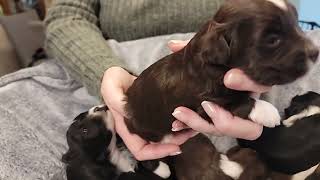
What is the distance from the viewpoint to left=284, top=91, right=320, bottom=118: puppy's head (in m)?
1.53

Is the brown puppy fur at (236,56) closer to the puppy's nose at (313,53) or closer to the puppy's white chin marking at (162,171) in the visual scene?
the puppy's nose at (313,53)

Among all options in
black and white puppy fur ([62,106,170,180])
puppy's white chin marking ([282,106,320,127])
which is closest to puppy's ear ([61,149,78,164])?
black and white puppy fur ([62,106,170,180])

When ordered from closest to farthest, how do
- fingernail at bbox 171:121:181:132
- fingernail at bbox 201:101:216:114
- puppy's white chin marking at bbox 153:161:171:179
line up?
fingernail at bbox 201:101:216:114 < fingernail at bbox 171:121:181:132 < puppy's white chin marking at bbox 153:161:171:179

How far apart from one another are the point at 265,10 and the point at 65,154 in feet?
2.47

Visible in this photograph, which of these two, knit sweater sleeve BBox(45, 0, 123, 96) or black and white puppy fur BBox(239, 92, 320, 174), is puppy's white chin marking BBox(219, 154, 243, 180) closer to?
black and white puppy fur BBox(239, 92, 320, 174)

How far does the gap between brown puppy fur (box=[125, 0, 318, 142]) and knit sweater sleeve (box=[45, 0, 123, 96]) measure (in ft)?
1.79

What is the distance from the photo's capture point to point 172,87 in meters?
1.27

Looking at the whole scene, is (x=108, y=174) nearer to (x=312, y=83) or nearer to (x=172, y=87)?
(x=172, y=87)

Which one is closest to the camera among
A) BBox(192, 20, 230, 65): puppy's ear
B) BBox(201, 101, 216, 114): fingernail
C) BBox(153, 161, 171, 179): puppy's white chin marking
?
BBox(192, 20, 230, 65): puppy's ear

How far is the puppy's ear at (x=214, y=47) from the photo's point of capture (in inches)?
42.8

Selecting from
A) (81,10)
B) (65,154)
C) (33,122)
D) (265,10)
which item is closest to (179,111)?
(265,10)

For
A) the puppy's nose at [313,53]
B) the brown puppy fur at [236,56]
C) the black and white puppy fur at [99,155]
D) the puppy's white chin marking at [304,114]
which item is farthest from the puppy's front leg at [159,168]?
the puppy's nose at [313,53]

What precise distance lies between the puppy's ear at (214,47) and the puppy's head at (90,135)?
52 cm

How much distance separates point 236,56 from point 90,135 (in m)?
0.60
